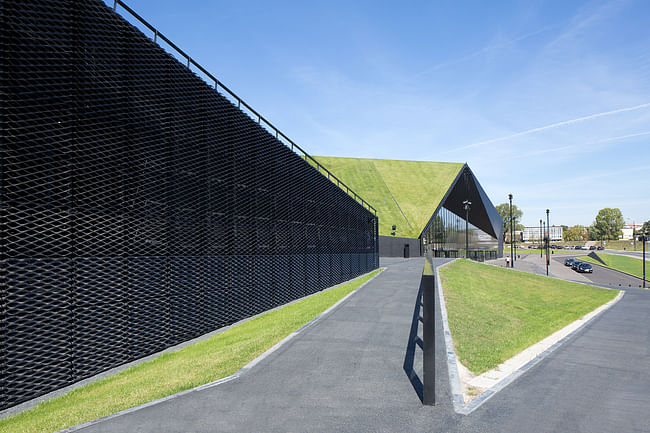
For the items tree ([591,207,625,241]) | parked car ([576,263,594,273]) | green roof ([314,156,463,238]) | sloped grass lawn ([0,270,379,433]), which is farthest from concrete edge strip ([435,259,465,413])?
tree ([591,207,625,241])

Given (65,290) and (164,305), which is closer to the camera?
(65,290)

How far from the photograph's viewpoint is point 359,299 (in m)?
14.1

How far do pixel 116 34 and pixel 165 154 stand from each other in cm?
253

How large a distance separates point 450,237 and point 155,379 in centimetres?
6112

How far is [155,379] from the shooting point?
6918 mm

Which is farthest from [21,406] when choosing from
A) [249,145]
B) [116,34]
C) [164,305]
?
[249,145]

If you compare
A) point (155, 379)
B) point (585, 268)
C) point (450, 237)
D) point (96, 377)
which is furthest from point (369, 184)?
point (155, 379)

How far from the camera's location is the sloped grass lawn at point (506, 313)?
944 cm

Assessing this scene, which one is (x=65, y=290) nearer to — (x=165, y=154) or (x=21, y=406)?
(x=21, y=406)

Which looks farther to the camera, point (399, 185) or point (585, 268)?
point (399, 185)

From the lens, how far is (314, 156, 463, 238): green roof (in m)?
59.3

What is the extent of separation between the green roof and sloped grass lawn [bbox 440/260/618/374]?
24.9 meters

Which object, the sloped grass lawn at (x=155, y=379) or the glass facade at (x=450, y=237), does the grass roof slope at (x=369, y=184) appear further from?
the sloped grass lawn at (x=155, y=379)

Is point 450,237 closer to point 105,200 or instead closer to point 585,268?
point 585,268
